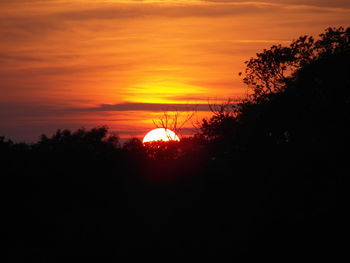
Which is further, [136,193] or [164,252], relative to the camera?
[136,193]

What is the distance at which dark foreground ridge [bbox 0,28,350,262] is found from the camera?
18188mm

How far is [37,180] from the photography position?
20.1 meters

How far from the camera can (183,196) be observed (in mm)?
20531

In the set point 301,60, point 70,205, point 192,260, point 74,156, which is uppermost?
point 301,60

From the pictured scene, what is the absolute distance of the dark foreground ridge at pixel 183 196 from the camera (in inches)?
716

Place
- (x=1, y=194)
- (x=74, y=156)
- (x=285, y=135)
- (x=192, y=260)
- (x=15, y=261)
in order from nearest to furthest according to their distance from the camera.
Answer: (x=15, y=261), (x=192, y=260), (x=1, y=194), (x=74, y=156), (x=285, y=135)

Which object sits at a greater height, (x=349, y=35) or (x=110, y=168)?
(x=349, y=35)

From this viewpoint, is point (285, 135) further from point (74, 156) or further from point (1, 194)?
point (1, 194)

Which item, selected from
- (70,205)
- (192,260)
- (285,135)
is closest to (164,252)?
(192,260)

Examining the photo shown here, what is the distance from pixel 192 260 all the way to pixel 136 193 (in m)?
3.81

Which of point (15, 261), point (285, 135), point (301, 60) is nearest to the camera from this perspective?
point (15, 261)

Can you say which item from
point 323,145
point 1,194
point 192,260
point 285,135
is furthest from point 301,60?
point 1,194

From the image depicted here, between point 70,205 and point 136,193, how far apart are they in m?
2.42

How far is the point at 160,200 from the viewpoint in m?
20.4
